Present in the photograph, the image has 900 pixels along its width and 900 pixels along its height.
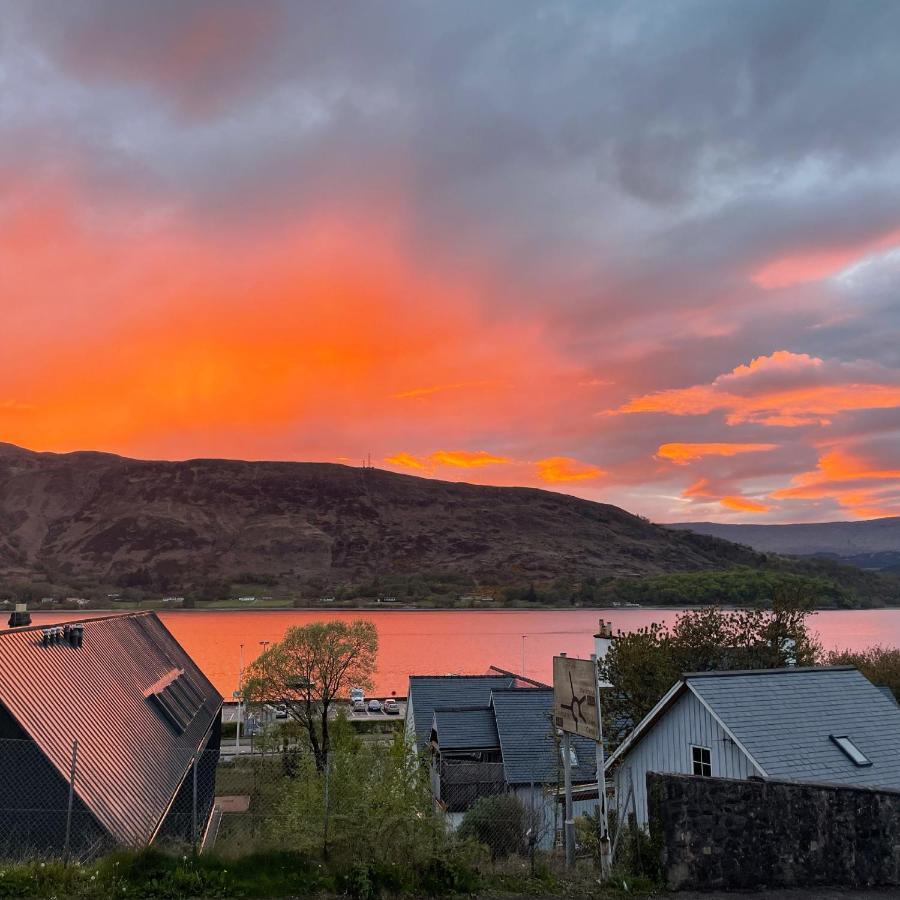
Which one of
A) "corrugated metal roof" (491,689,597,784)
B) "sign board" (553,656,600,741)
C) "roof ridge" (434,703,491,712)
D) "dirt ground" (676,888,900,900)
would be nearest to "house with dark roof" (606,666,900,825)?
"sign board" (553,656,600,741)

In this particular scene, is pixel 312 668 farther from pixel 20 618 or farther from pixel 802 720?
pixel 802 720

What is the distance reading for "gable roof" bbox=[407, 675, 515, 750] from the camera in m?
37.2

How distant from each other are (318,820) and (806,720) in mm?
12051

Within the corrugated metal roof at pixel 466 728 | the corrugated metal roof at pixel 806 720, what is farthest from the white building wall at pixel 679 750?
the corrugated metal roof at pixel 466 728

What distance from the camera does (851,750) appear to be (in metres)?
17.4

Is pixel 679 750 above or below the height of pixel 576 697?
below

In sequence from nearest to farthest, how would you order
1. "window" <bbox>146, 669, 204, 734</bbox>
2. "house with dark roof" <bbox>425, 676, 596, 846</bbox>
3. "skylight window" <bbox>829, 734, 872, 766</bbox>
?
"skylight window" <bbox>829, 734, 872, 766</bbox>
"window" <bbox>146, 669, 204, 734</bbox>
"house with dark roof" <bbox>425, 676, 596, 846</bbox>

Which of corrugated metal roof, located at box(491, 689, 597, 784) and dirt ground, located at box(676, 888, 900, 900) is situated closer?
dirt ground, located at box(676, 888, 900, 900)

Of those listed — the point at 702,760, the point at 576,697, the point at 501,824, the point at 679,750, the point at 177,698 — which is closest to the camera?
the point at 576,697

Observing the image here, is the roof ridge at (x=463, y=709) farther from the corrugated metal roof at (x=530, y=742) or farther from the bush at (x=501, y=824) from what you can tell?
the bush at (x=501, y=824)

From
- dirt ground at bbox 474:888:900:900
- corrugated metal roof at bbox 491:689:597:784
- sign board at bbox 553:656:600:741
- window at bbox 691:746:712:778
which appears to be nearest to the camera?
dirt ground at bbox 474:888:900:900

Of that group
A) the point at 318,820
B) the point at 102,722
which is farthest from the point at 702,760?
the point at 102,722

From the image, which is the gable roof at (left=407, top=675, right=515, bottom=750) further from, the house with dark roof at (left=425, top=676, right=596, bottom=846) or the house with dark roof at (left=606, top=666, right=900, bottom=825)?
the house with dark roof at (left=606, top=666, right=900, bottom=825)

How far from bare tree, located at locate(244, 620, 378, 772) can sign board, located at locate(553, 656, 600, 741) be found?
32911 mm
